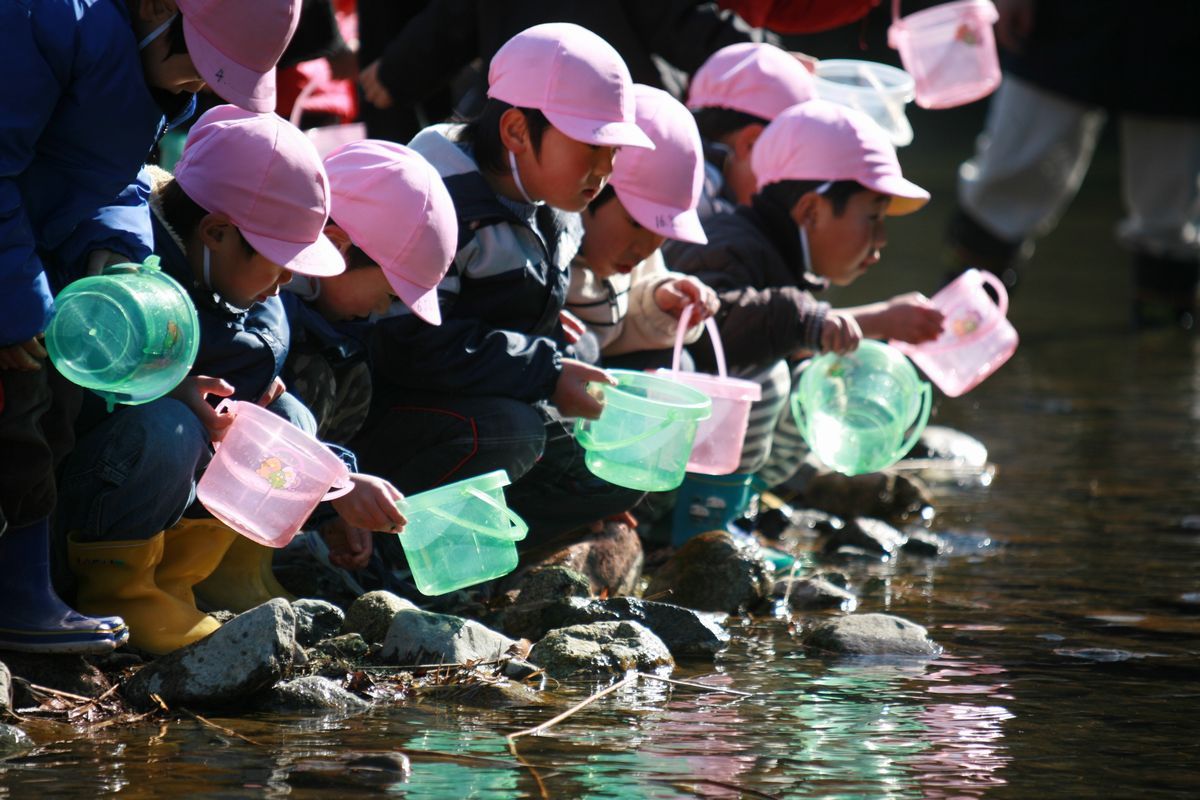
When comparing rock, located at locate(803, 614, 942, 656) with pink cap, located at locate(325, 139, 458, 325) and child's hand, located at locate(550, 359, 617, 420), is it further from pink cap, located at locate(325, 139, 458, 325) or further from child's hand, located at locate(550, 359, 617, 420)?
pink cap, located at locate(325, 139, 458, 325)

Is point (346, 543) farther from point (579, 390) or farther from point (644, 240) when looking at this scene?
point (644, 240)

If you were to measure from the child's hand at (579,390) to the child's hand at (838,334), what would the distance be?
0.88 meters

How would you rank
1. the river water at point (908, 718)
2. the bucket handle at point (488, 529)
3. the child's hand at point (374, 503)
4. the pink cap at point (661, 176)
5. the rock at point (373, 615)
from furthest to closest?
the pink cap at point (661, 176) < the rock at point (373, 615) < the bucket handle at point (488, 529) < the child's hand at point (374, 503) < the river water at point (908, 718)

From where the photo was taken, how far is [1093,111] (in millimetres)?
8859

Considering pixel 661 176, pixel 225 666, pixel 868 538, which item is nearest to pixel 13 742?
pixel 225 666

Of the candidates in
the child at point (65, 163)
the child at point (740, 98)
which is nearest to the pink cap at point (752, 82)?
the child at point (740, 98)

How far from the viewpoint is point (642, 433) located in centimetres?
391

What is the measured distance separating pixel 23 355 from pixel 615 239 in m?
1.77

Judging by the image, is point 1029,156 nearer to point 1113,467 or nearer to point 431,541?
point 1113,467

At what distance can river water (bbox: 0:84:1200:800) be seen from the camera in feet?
9.18

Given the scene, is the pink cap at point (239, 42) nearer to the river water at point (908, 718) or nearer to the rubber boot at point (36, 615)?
the rubber boot at point (36, 615)

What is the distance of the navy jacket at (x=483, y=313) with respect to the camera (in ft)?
13.2

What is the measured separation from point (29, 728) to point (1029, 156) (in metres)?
6.69

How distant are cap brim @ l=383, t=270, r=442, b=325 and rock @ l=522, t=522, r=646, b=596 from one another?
0.78 metres
